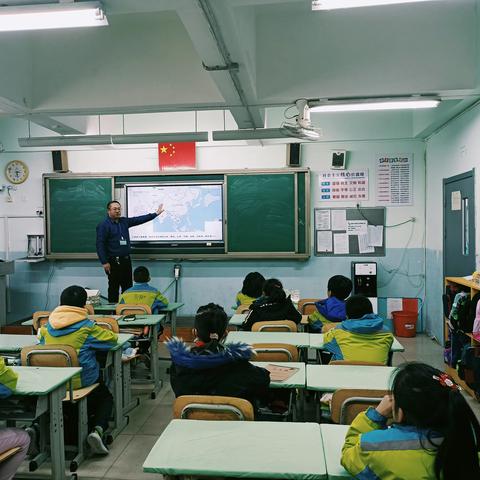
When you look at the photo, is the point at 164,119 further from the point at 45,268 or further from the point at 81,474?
the point at 81,474

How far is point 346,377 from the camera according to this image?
102 inches

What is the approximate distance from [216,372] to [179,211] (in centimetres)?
497

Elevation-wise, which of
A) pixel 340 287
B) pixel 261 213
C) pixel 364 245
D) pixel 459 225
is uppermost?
pixel 261 213

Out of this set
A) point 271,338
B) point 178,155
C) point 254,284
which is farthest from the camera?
point 178,155

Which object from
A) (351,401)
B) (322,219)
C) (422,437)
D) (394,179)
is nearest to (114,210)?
(322,219)

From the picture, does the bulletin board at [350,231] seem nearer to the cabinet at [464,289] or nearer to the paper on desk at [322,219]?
the paper on desk at [322,219]

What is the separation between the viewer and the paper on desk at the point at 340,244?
22.2 ft

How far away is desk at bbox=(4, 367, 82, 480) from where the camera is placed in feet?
8.46

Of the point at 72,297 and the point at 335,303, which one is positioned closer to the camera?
the point at 72,297

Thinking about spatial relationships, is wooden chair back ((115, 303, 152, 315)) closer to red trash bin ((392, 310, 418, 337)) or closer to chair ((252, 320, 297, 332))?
chair ((252, 320, 297, 332))

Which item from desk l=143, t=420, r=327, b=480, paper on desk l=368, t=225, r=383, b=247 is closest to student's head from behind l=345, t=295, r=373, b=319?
desk l=143, t=420, r=327, b=480

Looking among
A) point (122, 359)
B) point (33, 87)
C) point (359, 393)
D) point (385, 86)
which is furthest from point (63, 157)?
point (359, 393)

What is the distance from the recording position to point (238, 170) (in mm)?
6832

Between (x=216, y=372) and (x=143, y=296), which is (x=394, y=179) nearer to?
(x=143, y=296)
